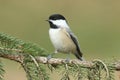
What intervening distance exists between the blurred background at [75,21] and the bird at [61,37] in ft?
12.5

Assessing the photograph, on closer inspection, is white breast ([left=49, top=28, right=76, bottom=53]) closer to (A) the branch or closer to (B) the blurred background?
(A) the branch

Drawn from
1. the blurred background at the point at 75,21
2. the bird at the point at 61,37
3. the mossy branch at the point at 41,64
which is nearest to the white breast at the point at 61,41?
the bird at the point at 61,37

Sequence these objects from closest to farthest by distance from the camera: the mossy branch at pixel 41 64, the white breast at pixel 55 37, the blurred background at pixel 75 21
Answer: the mossy branch at pixel 41 64 < the white breast at pixel 55 37 < the blurred background at pixel 75 21

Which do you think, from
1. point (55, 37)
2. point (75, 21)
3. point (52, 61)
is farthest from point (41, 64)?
point (75, 21)

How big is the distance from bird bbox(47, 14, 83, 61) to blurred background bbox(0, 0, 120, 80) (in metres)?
3.82

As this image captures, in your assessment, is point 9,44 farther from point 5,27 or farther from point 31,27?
point 31,27

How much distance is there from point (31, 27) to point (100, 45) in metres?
1.87

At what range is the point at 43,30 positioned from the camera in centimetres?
939

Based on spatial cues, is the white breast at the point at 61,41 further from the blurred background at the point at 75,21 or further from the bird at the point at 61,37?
the blurred background at the point at 75,21

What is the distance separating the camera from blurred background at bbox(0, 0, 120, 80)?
8299mm

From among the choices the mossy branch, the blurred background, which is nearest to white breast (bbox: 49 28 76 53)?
the mossy branch

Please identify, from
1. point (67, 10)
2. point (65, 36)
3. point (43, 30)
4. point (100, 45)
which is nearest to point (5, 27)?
point (43, 30)

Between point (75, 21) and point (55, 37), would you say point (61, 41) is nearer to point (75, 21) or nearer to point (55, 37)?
point (55, 37)

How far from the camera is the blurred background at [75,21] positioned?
8.30 meters
